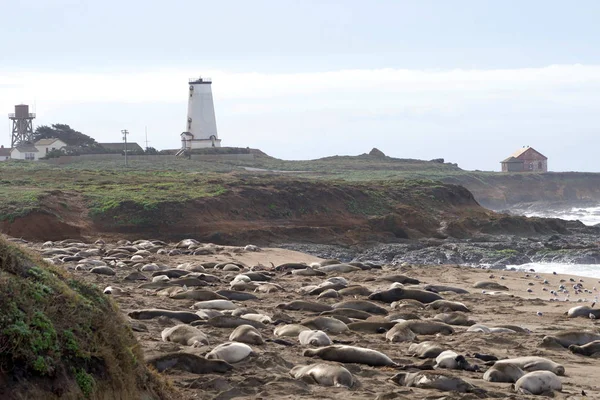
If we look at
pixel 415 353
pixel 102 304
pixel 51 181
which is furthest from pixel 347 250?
pixel 102 304

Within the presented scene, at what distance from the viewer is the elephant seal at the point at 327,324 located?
458 inches

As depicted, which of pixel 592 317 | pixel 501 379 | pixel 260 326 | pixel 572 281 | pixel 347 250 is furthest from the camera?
pixel 347 250

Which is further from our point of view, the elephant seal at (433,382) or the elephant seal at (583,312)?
the elephant seal at (583,312)

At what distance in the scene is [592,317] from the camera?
48.0 ft

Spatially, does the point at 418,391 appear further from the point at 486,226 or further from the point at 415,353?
the point at 486,226

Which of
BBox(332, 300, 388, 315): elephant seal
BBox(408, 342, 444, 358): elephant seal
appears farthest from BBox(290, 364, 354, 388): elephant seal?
BBox(332, 300, 388, 315): elephant seal

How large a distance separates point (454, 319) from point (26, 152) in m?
82.5

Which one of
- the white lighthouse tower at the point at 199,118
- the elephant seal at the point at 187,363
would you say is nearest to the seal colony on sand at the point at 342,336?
the elephant seal at the point at 187,363

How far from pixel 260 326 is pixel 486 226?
30.3m

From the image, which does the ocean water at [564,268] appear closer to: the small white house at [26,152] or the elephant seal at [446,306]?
the elephant seal at [446,306]

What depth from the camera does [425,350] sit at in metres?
10.1

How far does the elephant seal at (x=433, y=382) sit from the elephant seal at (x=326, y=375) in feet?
1.78

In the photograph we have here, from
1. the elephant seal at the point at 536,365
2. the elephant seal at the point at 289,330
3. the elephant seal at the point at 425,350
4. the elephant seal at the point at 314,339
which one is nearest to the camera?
the elephant seal at the point at 536,365

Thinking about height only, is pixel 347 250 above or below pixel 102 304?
below
